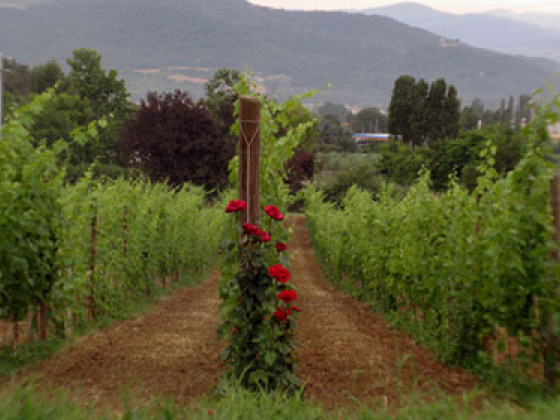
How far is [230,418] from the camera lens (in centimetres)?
316

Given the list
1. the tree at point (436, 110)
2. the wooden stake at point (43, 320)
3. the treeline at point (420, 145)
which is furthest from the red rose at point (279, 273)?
the tree at point (436, 110)

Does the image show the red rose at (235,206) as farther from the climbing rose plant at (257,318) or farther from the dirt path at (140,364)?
the dirt path at (140,364)

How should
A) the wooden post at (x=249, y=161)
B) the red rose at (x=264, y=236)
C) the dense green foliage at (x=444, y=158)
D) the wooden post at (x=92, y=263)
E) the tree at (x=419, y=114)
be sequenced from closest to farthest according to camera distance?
the red rose at (x=264, y=236) → the wooden post at (x=249, y=161) → the wooden post at (x=92, y=263) → the dense green foliage at (x=444, y=158) → the tree at (x=419, y=114)

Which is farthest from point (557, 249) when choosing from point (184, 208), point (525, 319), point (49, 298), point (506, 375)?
point (184, 208)

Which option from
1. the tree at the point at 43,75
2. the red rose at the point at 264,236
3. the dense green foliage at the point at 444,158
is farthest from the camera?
the tree at the point at 43,75

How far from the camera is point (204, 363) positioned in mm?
5477

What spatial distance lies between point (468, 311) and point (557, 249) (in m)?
1.33

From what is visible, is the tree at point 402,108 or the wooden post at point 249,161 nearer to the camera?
the wooden post at point 249,161

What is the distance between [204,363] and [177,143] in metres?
27.3

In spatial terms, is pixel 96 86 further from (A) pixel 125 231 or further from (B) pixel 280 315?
(B) pixel 280 315

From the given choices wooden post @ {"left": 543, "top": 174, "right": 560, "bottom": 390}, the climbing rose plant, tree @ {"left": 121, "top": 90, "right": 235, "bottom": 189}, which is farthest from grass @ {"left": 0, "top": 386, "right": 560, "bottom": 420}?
tree @ {"left": 121, "top": 90, "right": 235, "bottom": 189}

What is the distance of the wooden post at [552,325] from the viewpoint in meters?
4.34

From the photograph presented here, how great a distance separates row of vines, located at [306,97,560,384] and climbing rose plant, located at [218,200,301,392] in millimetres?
1849

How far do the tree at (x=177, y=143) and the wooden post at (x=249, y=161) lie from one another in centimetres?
2674
